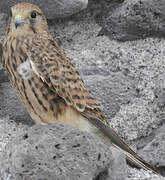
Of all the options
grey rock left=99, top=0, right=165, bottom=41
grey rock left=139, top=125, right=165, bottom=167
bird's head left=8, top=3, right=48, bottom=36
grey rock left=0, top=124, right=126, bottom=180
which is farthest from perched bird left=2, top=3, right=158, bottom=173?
grey rock left=0, top=124, right=126, bottom=180

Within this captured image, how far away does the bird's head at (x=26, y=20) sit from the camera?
2756mm

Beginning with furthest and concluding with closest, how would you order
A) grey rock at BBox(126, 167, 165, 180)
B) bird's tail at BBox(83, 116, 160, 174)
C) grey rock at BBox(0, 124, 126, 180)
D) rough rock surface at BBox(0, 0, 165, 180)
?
rough rock surface at BBox(0, 0, 165, 180), bird's tail at BBox(83, 116, 160, 174), grey rock at BBox(126, 167, 165, 180), grey rock at BBox(0, 124, 126, 180)

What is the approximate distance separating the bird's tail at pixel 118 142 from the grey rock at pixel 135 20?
535 millimetres

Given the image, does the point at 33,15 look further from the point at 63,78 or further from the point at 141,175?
the point at 141,175

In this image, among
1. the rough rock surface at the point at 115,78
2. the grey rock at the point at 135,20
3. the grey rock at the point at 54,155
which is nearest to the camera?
the grey rock at the point at 54,155

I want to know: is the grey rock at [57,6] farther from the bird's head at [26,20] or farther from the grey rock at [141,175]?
the grey rock at [141,175]

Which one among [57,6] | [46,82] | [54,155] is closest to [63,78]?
[46,82]

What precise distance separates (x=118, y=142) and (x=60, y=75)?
553 mm

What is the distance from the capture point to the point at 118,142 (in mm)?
2551

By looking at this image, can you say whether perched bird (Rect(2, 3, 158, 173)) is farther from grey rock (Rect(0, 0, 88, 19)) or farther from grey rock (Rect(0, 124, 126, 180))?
grey rock (Rect(0, 124, 126, 180))

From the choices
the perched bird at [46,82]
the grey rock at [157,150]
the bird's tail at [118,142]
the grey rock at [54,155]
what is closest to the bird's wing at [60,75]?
the perched bird at [46,82]

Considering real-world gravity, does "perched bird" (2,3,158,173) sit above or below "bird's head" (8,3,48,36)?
below

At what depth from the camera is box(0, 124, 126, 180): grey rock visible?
1965 millimetres

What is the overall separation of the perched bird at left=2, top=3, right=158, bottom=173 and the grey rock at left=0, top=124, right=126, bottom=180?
0.56 meters
